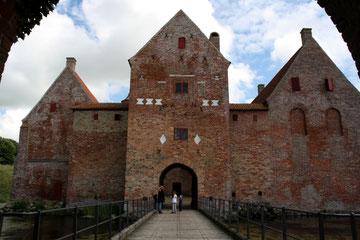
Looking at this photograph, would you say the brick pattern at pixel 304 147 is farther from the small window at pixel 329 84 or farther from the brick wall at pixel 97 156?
the brick wall at pixel 97 156

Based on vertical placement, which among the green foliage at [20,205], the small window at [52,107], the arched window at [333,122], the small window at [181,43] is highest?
the small window at [181,43]

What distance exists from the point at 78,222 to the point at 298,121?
14.8 m

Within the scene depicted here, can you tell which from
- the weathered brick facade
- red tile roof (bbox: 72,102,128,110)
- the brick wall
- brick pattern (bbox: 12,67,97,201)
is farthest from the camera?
brick pattern (bbox: 12,67,97,201)

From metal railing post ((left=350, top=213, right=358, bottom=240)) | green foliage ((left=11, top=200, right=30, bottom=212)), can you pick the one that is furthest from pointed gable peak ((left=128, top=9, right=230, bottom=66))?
metal railing post ((left=350, top=213, right=358, bottom=240))

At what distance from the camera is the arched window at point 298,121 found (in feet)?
69.9

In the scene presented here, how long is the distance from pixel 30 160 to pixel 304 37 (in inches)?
842

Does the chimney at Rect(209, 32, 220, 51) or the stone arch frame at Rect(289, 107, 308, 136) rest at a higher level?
the chimney at Rect(209, 32, 220, 51)

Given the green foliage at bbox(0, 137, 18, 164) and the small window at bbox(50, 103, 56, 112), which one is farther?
the green foliage at bbox(0, 137, 18, 164)

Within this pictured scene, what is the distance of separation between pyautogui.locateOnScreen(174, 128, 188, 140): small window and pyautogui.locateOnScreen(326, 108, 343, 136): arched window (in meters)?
9.40

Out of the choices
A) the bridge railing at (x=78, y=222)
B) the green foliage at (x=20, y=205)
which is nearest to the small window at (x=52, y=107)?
the green foliage at (x=20, y=205)

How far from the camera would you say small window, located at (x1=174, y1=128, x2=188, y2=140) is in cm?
1943

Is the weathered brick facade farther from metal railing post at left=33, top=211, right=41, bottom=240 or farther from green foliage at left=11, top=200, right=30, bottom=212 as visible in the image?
metal railing post at left=33, top=211, right=41, bottom=240

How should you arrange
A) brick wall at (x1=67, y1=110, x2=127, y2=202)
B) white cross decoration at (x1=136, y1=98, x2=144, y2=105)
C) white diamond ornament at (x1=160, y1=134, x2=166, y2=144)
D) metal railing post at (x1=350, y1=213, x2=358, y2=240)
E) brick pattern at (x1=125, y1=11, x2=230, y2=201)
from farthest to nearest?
brick wall at (x1=67, y1=110, x2=127, y2=202) < white cross decoration at (x1=136, y1=98, x2=144, y2=105) < white diamond ornament at (x1=160, y1=134, x2=166, y2=144) < brick pattern at (x1=125, y1=11, x2=230, y2=201) < metal railing post at (x1=350, y1=213, x2=358, y2=240)

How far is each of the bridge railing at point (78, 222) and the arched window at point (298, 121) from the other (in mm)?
10317
